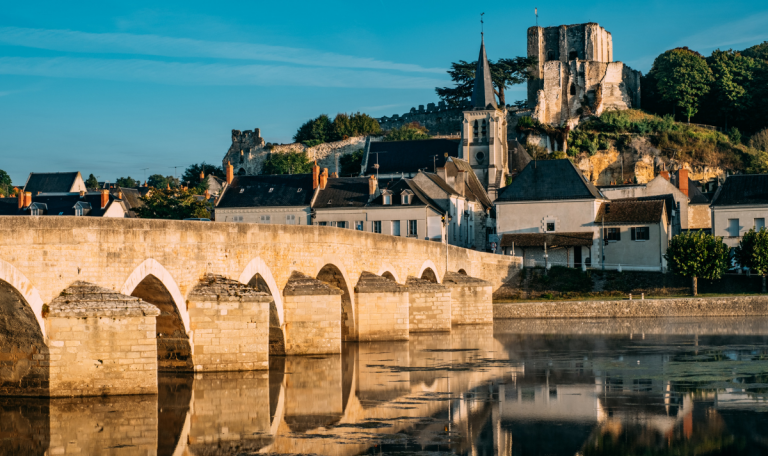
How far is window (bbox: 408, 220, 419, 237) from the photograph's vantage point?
52938mm

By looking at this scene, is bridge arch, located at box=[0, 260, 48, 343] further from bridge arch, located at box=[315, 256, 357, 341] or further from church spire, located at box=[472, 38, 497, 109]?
church spire, located at box=[472, 38, 497, 109]

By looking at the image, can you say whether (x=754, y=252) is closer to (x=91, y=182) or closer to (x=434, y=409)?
(x=434, y=409)

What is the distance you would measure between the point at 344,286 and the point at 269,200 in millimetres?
29671

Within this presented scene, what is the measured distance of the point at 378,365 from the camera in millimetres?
24750

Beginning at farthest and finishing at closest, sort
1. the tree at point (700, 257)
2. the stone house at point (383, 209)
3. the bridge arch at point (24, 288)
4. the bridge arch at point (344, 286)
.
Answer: the stone house at point (383, 209) → the tree at point (700, 257) → the bridge arch at point (344, 286) → the bridge arch at point (24, 288)

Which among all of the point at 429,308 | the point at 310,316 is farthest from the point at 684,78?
the point at 310,316

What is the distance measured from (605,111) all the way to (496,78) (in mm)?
9765

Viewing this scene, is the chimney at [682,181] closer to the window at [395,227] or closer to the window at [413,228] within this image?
the window at [413,228]

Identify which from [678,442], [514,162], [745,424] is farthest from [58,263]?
[514,162]

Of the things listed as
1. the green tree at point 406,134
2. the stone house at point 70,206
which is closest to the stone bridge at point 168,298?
the stone house at point 70,206

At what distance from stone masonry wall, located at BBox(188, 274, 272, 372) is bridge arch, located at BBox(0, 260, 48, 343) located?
3917 millimetres

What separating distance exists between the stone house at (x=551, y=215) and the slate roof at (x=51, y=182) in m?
33.8

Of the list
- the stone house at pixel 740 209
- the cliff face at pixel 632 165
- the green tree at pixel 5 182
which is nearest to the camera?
the stone house at pixel 740 209

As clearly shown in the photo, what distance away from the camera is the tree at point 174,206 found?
56.7m
